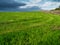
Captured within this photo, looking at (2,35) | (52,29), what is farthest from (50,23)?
(2,35)

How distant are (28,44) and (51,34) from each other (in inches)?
78.4

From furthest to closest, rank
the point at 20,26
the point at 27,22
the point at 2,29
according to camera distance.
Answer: the point at 27,22 < the point at 20,26 < the point at 2,29

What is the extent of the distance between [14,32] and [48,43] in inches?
101

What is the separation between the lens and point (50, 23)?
51.0ft

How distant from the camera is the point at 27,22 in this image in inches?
603

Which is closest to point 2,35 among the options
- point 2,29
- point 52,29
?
point 2,29

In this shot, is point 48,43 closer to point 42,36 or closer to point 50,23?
point 42,36

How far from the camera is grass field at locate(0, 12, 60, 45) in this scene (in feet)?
41.3

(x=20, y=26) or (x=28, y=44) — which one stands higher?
(x=20, y=26)

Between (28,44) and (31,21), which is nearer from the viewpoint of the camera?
(28,44)

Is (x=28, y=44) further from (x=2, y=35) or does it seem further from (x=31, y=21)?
(x=31, y=21)

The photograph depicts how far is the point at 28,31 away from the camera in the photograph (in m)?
13.4

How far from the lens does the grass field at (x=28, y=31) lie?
41.3 feet

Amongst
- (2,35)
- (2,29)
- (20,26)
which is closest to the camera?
(2,35)
